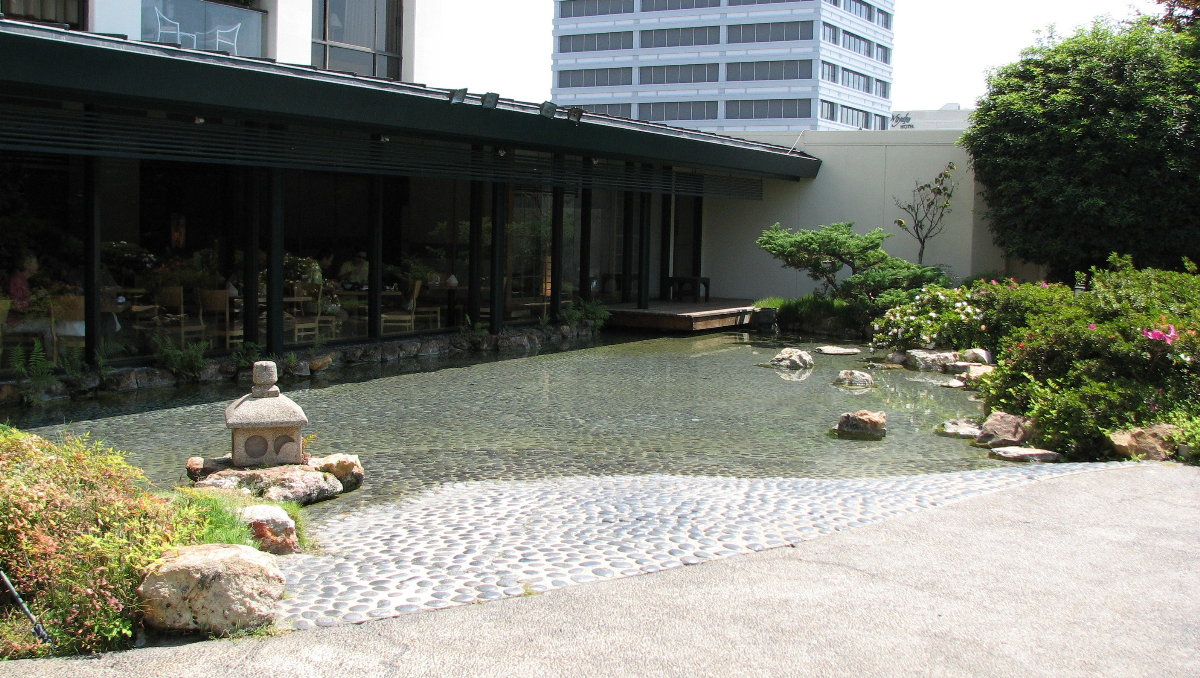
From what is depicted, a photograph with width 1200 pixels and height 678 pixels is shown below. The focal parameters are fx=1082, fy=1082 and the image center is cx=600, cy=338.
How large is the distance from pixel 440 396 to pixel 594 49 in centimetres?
8589

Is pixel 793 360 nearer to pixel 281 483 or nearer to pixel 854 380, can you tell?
pixel 854 380

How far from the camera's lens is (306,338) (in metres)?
14.7

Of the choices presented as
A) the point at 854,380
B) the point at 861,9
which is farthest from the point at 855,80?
the point at 854,380

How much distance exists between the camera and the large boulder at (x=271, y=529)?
574 cm

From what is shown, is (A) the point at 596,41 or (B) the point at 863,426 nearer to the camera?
(B) the point at 863,426

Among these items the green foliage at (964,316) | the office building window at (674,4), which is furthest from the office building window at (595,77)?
the green foliage at (964,316)

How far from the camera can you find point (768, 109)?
8900 cm

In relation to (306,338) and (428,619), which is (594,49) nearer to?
(306,338)

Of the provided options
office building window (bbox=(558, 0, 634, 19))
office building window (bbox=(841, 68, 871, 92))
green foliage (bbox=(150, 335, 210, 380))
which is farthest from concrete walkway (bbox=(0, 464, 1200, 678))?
office building window (bbox=(558, 0, 634, 19))

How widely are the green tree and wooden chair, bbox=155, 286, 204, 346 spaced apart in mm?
15135

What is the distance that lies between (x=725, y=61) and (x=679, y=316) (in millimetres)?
73907

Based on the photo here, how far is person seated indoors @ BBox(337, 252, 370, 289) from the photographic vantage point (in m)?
15.4

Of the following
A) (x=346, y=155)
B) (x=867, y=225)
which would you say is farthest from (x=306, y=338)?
(x=867, y=225)

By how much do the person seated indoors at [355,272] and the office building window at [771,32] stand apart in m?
77.4
